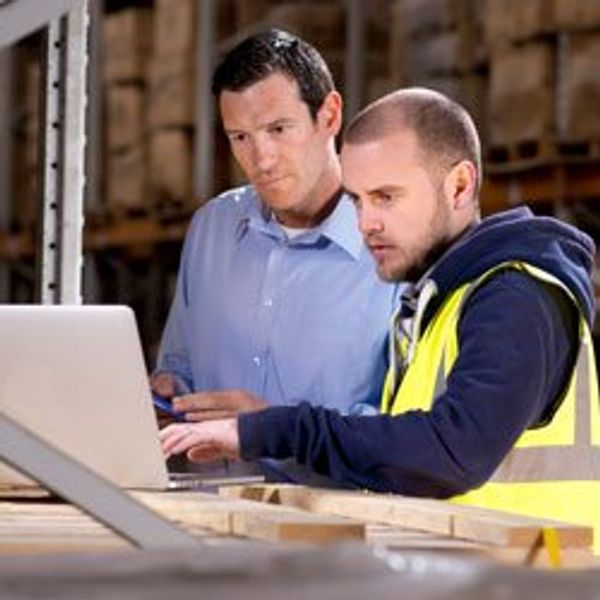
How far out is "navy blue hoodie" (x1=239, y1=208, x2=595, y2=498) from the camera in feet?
9.73

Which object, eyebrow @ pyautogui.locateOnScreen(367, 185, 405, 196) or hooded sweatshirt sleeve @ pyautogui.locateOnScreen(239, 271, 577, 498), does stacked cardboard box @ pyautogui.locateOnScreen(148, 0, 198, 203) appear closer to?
eyebrow @ pyautogui.locateOnScreen(367, 185, 405, 196)

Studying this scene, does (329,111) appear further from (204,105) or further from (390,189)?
(204,105)

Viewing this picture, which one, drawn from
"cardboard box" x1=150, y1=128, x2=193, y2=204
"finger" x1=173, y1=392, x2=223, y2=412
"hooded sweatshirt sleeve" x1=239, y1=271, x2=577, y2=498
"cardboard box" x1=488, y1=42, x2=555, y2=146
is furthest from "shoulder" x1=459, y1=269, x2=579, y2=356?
"cardboard box" x1=150, y1=128, x2=193, y2=204

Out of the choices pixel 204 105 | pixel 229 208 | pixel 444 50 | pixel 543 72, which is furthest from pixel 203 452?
pixel 204 105

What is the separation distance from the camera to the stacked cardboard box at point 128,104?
460 inches

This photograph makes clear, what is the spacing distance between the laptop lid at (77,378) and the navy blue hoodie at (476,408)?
18.8 inches

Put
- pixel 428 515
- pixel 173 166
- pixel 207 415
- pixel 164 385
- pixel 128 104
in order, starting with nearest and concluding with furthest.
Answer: pixel 428 515, pixel 207 415, pixel 164 385, pixel 173 166, pixel 128 104

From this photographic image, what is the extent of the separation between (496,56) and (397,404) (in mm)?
5675

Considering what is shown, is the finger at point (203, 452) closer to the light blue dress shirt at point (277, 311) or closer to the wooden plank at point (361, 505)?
the wooden plank at point (361, 505)

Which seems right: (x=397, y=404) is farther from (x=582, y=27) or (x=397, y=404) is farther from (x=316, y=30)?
(x=316, y=30)

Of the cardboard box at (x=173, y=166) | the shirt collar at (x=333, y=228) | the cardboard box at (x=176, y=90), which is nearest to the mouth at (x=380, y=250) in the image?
the shirt collar at (x=333, y=228)

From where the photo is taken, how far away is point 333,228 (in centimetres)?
435

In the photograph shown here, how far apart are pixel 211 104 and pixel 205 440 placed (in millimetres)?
8203

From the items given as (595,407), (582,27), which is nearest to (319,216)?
(595,407)
